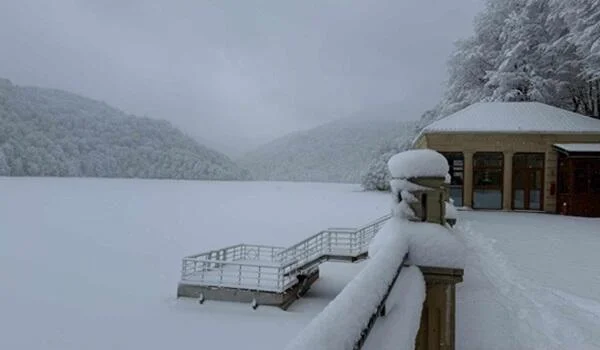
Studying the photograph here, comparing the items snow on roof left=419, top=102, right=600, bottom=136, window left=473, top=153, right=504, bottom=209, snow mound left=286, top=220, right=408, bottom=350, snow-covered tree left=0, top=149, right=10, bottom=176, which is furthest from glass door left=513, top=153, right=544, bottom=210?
snow-covered tree left=0, top=149, right=10, bottom=176

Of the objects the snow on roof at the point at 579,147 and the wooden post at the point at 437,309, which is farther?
the snow on roof at the point at 579,147

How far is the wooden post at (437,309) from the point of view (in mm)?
3016

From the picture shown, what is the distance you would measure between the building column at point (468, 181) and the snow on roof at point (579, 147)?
3566 mm

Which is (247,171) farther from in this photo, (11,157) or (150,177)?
(11,157)

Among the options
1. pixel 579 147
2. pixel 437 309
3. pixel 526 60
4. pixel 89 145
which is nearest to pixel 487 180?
pixel 579 147

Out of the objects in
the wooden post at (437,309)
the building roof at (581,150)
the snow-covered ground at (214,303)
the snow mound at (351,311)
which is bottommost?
the snow-covered ground at (214,303)

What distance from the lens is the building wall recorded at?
2042 cm

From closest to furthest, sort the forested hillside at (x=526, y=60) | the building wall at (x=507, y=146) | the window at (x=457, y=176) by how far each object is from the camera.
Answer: the building wall at (x=507, y=146)
the window at (x=457, y=176)
the forested hillside at (x=526, y=60)

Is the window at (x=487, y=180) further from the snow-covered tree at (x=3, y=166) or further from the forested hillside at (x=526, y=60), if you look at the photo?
the snow-covered tree at (x=3, y=166)

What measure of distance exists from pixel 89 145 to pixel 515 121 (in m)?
129

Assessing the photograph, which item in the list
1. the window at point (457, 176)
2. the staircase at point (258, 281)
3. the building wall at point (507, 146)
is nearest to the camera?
the staircase at point (258, 281)

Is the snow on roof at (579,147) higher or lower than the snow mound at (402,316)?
higher

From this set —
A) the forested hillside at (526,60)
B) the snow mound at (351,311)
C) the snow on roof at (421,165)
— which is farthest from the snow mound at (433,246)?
the forested hillside at (526,60)

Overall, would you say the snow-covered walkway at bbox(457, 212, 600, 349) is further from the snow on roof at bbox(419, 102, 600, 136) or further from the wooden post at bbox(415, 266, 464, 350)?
the snow on roof at bbox(419, 102, 600, 136)
